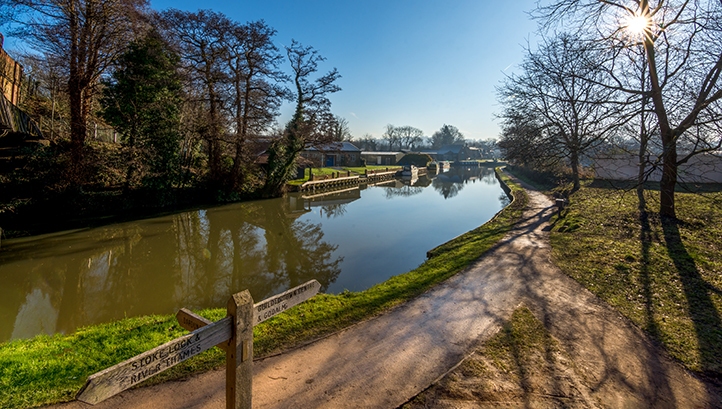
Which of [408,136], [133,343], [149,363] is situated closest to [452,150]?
[408,136]

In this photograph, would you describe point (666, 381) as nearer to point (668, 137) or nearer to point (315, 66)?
point (668, 137)

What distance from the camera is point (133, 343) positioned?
398cm

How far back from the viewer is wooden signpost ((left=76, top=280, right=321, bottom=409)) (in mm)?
1515

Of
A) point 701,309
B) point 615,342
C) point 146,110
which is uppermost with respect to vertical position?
point 146,110

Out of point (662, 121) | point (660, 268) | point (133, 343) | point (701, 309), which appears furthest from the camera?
point (662, 121)

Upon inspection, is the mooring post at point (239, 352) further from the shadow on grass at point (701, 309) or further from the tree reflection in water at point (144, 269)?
the tree reflection in water at point (144, 269)

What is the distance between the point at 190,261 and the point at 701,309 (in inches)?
395

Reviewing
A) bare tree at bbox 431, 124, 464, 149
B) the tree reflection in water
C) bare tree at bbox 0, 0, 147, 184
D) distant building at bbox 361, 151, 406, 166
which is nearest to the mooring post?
the tree reflection in water

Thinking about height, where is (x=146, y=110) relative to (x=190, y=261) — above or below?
above

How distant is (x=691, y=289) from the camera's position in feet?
17.2

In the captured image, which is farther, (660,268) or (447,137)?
(447,137)

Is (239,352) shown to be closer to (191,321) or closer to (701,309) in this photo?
(191,321)

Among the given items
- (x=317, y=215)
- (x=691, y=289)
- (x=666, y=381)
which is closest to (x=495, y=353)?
(x=666, y=381)

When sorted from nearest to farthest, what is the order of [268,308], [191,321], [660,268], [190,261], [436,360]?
[191,321] < [268,308] < [436,360] < [660,268] < [190,261]
